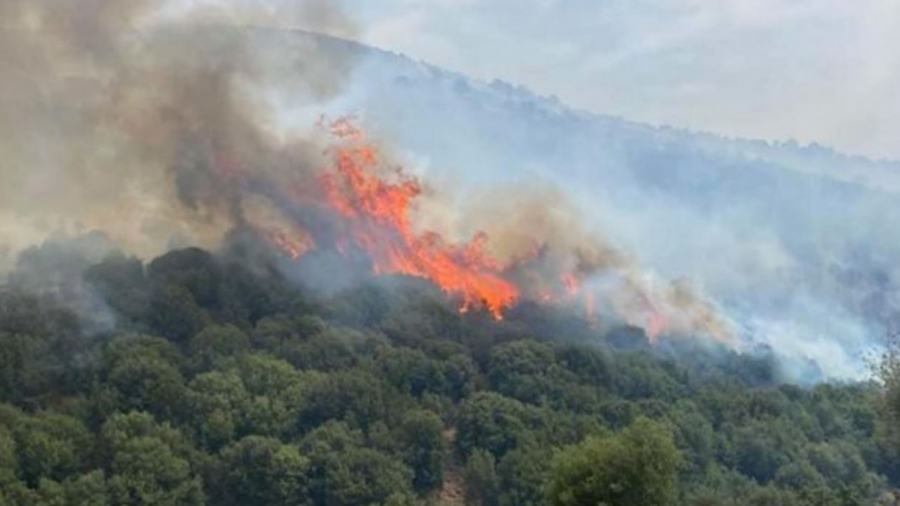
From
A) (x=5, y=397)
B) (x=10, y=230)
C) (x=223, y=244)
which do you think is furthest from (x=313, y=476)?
(x=10, y=230)

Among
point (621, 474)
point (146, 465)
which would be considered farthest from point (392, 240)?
point (621, 474)

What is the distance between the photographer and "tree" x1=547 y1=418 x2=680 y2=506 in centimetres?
6794

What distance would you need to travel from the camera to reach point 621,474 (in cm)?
6812

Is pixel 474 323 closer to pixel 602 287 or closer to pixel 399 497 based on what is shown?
pixel 602 287

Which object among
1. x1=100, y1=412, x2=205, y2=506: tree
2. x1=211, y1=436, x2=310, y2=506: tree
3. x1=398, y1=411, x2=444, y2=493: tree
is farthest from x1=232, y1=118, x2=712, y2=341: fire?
x1=100, y1=412, x2=205, y2=506: tree

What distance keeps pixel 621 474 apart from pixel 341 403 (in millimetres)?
48206

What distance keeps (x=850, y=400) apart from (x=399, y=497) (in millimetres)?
68074

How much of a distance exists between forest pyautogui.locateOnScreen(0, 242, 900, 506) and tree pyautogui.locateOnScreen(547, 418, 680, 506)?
1608 mm

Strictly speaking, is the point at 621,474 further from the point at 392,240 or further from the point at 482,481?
the point at 392,240

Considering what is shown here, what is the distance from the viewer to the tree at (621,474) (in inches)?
2675

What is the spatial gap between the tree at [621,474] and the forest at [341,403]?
1608 mm

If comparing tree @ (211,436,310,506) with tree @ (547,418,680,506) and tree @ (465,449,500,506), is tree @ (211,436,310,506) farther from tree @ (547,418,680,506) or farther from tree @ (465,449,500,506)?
tree @ (547,418,680,506)

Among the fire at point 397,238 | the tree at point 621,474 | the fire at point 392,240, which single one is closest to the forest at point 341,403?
the tree at point 621,474

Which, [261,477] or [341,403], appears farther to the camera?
[341,403]
